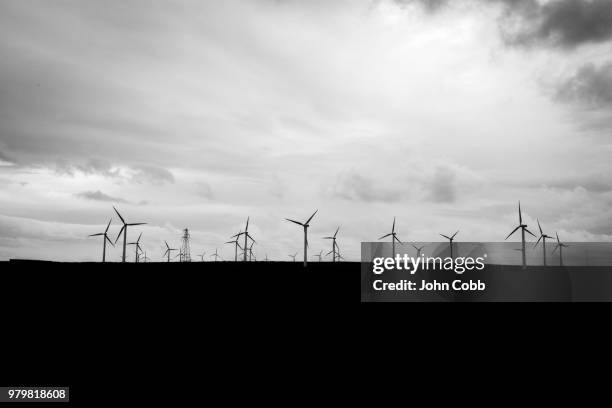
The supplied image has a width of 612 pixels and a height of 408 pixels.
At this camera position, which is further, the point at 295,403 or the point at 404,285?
the point at 404,285

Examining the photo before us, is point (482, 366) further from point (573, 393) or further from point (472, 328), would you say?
point (472, 328)

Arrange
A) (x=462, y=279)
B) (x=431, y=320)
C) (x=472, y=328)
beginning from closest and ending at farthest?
(x=472, y=328) → (x=431, y=320) → (x=462, y=279)

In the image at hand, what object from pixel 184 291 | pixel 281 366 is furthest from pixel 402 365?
pixel 184 291

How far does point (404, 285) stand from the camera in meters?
114

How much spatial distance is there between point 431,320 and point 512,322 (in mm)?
9911

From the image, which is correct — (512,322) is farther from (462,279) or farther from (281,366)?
(462,279)

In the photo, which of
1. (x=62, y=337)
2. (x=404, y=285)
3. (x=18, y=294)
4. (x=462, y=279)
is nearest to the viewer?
(x=62, y=337)

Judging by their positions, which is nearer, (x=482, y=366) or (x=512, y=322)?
(x=482, y=366)

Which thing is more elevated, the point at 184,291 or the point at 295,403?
the point at 184,291

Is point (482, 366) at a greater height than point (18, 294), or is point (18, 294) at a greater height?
point (18, 294)

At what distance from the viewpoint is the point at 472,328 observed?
2234 inches

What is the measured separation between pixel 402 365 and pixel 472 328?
18856 millimetres

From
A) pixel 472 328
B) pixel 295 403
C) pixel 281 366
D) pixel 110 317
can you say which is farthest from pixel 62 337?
pixel 472 328

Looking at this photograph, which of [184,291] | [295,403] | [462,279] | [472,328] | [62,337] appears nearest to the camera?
[295,403]
